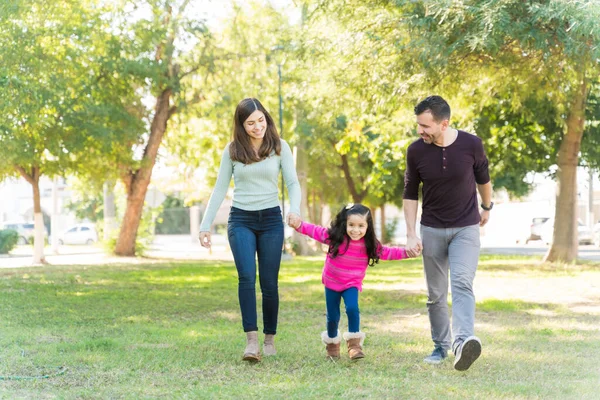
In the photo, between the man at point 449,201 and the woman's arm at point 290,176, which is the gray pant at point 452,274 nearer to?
the man at point 449,201

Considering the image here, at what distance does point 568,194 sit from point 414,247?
1471cm

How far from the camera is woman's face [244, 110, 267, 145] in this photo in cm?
645

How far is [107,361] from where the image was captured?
6531mm

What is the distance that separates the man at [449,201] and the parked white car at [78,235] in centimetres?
4982

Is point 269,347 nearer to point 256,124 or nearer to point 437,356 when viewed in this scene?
point 437,356

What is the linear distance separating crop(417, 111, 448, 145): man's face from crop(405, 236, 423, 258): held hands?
0.72 meters

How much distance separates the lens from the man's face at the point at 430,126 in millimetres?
6012

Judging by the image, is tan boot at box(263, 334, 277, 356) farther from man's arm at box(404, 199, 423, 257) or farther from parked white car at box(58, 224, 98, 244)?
parked white car at box(58, 224, 98, 244)

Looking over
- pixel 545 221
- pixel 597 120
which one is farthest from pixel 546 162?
pixel 545 221

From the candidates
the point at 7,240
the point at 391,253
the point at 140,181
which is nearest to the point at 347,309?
the point at 391,253

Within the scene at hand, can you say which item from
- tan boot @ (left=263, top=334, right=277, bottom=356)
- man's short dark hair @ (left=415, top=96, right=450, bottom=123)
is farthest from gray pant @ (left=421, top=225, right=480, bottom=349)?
tan boot @ (left=263, top=334, right=277, bottom=356)

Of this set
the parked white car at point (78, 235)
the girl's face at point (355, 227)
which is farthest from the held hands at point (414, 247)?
the parked white car at point (78, 235)

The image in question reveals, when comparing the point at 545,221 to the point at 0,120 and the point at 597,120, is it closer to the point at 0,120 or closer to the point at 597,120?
the point at 597,120

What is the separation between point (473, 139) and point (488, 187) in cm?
40
